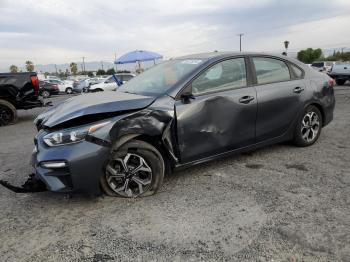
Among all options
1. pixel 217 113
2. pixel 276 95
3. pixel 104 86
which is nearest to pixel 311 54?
pixel 104 86

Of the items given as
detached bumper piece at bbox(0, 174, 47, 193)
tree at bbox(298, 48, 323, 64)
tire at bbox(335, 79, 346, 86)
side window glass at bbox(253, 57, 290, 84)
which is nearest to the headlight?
detached bumper piece at bbox(0, 174, 47, 193)

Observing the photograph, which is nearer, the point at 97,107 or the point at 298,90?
the point at 97,107

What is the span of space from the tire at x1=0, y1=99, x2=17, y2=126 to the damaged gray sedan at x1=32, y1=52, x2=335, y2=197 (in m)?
5.92

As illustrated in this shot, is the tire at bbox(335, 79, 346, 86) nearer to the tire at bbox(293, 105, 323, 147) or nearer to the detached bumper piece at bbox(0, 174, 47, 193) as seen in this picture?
the tire at bbox(293, 105, 323, 147)

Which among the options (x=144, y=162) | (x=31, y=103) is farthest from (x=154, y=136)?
(x=31, y=103)

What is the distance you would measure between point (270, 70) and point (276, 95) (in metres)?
0.37

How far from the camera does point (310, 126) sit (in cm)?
508

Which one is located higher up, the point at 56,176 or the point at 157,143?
the point at 157,143

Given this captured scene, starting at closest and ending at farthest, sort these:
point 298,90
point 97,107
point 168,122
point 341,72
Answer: point 97,107 → point 168,122 → point 298,90 → point 341,72

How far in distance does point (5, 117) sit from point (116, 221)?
7547 millimetres

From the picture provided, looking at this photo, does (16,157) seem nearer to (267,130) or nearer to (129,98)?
(129,98)

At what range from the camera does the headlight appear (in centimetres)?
318

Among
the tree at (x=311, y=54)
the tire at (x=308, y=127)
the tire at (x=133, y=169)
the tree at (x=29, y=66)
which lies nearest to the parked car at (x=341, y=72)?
the tire at (x=308, y=127)

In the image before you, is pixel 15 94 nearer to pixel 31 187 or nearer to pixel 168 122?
pixel 31 187
